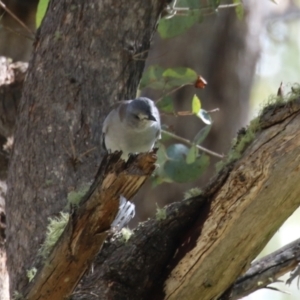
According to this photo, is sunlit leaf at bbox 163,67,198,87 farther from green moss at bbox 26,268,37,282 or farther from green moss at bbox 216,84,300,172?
green moss at bbox 26,268,37,282

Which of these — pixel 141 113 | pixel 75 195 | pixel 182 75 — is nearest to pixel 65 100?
pixel 141 113

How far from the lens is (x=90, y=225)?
1982 mm

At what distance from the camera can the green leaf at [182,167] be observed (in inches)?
137

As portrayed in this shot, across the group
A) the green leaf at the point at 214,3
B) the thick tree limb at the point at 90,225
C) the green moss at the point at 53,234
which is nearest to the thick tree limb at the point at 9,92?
the green leaf at the point at 214,3

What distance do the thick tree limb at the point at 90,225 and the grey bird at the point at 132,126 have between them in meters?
1.05

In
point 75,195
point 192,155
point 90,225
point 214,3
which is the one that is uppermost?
point 214,3

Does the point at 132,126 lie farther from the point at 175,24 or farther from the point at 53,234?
the point at 53,234

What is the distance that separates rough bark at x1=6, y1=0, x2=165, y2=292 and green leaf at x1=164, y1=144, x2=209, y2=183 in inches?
17.9

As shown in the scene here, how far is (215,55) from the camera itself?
587cm

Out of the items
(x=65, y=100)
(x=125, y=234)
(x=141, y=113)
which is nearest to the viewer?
(x=125, y=234)

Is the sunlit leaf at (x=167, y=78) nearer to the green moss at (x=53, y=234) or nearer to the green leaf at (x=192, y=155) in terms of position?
the green leaf at (x=192, y=155)

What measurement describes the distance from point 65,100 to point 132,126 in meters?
0.43

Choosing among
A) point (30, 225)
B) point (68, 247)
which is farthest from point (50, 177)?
point (68, 247)

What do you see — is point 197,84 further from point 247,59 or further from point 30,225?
point 247,59
